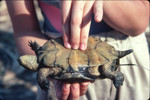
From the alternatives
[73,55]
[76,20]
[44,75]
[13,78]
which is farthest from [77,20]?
[13,78]

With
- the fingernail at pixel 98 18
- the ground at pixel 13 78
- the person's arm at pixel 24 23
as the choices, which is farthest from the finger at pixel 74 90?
the ground at pixel 13 78

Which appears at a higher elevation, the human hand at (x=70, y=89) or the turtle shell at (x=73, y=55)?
the turtle shell at (x=73, y=55)

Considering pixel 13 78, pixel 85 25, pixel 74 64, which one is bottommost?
pixel 13 78

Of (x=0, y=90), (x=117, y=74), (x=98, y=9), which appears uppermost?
(x=98, y=9)

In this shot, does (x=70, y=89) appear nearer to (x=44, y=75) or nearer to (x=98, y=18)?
(x=44, y=75)

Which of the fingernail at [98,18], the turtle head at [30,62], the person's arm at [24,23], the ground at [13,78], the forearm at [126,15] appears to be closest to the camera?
the fingernail at [98,18]

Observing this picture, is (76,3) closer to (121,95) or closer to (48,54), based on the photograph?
(48,54)

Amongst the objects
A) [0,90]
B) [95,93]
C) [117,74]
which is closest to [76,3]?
[117,74]

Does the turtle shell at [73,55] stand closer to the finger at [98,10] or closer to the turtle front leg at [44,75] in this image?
the turtle front leg at [44,75]
